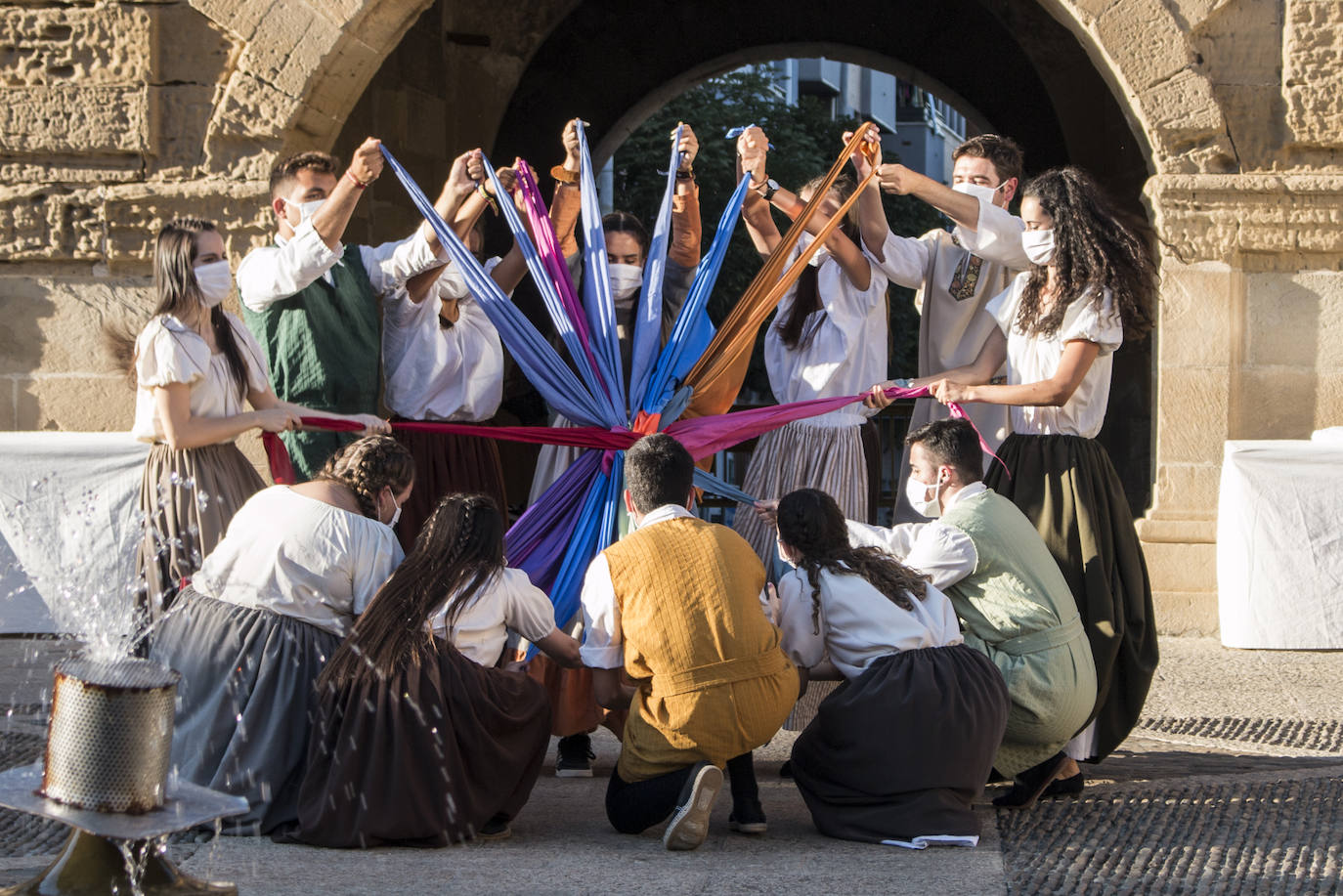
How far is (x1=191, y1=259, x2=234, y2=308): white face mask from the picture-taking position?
158 inches

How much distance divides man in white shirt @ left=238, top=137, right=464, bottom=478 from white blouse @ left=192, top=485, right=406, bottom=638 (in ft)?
2.90

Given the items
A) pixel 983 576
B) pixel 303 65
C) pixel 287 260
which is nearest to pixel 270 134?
pixel 303 65

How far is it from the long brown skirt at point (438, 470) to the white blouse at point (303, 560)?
0.86 metres

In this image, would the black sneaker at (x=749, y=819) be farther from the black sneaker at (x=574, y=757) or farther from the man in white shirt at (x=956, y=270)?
the man in white shirt at (x=956, y=270)

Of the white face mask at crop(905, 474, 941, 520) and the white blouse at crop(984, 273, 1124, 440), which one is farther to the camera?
the white blouse at crop(984, 273, 1124, 440)

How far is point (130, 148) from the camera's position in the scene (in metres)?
6.21

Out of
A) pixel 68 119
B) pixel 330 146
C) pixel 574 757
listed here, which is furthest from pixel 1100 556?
pixel 68 119

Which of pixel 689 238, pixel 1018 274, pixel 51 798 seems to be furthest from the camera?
pixel 689 238

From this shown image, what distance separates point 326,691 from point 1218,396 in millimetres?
3951

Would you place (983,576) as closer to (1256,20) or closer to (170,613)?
(170,613)

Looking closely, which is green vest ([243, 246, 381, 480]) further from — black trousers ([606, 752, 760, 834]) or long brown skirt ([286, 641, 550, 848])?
black trousers ([606, 752, 760, 834])

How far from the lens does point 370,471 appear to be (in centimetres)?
364

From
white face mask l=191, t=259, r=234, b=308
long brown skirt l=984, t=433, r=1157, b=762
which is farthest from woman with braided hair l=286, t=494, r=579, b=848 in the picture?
long brown skirt l=984, t=433, r=1157, b=762

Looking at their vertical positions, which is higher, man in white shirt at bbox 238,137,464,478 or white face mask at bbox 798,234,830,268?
white face mask at bbox 798,234,830,268
